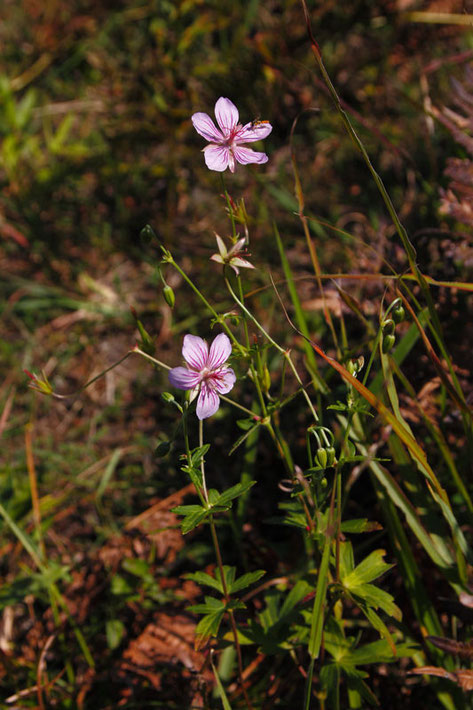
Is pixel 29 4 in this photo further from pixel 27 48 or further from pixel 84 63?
pixel 84 63

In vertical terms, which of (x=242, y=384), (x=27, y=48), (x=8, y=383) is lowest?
(x=8, y=383)

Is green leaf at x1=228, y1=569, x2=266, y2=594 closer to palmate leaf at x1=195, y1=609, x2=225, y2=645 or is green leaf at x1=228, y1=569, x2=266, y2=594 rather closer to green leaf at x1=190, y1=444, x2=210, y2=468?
palmate leaf at x1=195, y1=609, x2=225, y2=645

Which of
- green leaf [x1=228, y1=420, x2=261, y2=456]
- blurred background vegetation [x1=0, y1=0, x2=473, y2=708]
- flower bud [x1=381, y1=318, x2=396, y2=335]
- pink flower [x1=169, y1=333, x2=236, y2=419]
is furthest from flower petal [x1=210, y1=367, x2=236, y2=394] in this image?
blurred background vegetation [x1=0, y1=0, x2=473, y2=708]

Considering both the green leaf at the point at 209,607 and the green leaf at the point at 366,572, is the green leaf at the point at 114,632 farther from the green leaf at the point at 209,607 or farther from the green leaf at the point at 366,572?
the green leaf at the point at 366,572

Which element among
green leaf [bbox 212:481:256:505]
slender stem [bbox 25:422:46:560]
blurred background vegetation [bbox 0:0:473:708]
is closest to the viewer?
green leaf [bbox 212:481:256:505]

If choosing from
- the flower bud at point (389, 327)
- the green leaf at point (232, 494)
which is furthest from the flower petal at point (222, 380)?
the flower bud at point (389, 327)

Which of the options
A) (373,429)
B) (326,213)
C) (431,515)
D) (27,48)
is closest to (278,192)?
(326,213)
